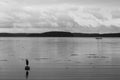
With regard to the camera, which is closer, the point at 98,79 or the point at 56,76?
the point at 98,79

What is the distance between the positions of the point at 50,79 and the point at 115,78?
6.36m

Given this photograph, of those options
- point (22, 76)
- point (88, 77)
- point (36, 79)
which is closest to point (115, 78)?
point (88, 77)

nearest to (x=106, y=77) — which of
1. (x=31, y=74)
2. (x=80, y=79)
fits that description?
(x=80, y=79)

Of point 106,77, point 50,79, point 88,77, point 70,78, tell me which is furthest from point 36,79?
point 106,77

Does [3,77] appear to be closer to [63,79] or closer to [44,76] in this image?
[44,76]

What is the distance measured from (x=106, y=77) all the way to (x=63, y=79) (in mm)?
4352

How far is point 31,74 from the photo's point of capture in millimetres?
23391

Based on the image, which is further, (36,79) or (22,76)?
(22,76)

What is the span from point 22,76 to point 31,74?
1.35 metres

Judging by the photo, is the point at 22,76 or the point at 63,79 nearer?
the point at 63,79

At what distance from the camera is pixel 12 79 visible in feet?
68.2

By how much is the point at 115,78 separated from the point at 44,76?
23.3 ft

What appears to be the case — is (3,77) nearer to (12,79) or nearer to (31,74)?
(12,79)

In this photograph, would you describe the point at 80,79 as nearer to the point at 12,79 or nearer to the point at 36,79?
the point at 36,79
